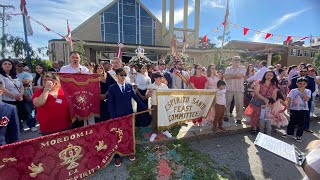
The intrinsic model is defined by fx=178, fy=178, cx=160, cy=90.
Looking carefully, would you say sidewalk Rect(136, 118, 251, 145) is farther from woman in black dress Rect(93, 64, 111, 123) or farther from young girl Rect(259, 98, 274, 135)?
woman in black dress Rect(93, 64, 111, 123)

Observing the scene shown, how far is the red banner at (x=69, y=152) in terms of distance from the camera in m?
2.16

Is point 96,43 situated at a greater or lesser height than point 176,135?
greater

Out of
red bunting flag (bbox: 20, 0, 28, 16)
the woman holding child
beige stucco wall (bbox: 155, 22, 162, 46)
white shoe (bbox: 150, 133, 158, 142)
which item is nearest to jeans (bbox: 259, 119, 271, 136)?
the woman holding child

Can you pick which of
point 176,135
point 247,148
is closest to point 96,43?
point 176,135

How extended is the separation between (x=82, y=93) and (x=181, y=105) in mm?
2262

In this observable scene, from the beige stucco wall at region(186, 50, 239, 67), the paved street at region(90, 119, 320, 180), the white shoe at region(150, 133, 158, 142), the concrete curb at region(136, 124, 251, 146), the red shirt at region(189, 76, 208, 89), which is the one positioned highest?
the beige stucco wall at region(186, 50, 239, 67)

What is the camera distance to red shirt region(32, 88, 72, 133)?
9.30 ft

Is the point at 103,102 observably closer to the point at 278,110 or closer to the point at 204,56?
the point at 278,110

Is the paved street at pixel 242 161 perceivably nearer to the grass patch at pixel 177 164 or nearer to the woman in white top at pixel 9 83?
the grass patch at pixel 177 164

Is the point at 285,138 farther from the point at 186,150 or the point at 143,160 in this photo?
the point at 143,160

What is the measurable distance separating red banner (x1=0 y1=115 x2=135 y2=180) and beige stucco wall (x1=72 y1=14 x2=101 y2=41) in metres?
17.9

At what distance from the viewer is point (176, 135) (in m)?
4.44

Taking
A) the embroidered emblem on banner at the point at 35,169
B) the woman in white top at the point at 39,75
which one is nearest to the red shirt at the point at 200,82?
the embroidered emblem on banner at the point at 35,169

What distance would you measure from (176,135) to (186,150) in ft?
A: 1.95
